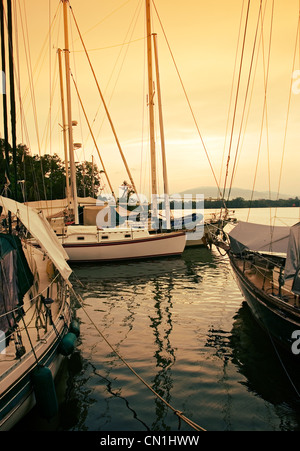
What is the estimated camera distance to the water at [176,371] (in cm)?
650

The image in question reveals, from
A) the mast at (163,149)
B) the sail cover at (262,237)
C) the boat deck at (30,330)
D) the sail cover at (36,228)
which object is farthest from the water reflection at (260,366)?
the mast at (163,149)

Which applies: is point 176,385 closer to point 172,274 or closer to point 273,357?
point 273,357

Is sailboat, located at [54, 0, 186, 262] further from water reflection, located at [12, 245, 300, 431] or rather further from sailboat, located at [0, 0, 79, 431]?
sailboat, located at [0, 0, 79, 431]

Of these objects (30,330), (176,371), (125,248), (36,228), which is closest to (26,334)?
(30,330)

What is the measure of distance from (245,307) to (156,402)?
25.3 ft

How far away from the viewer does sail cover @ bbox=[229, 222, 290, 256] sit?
11952 millimetres

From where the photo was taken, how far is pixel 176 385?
7.79m

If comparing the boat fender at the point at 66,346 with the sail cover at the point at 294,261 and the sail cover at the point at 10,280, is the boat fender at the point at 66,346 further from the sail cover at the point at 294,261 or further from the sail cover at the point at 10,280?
the sail cover at the point at 294,261

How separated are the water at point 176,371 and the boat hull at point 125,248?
8056mm

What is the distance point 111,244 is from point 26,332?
1721 cm

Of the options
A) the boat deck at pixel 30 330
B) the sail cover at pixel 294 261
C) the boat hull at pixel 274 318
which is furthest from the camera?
the sail cover at pixel 294 261

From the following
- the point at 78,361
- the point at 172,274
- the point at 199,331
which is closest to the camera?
the point at 78,361

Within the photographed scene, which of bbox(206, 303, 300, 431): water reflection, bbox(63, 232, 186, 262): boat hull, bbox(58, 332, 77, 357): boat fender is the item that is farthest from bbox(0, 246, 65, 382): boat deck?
bbox(63, 232, 186, 262): boat hull
